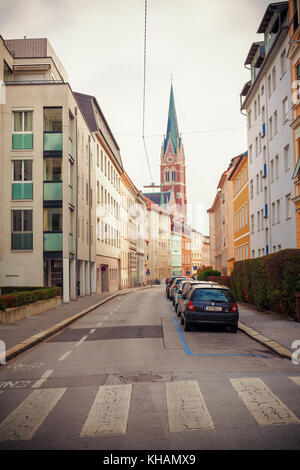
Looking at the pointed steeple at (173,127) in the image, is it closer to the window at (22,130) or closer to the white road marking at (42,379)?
the window at (22,130)

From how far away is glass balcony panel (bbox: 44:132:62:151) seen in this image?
3344 centimetres

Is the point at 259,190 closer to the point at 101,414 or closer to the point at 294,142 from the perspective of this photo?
the point at 294,142

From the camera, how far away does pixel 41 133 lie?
1309 inches

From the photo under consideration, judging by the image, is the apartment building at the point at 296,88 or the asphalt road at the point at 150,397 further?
the apartment building at the point at 296,88

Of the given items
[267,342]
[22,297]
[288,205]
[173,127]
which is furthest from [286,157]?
[173,127]

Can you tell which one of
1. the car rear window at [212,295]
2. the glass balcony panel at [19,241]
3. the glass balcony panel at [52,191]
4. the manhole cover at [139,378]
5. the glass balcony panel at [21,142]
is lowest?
the manhole cover at [139,378]

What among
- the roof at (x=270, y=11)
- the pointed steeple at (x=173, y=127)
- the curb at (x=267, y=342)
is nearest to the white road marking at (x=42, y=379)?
the curb at (x=267, y=342)

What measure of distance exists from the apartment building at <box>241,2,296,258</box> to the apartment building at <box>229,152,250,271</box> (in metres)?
3.38

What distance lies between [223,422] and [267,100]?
32.5 metres

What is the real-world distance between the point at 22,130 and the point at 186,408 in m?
29.7

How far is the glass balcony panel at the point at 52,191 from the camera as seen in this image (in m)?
33.3

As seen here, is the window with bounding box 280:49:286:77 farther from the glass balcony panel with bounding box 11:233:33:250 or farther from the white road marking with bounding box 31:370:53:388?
the white road marking with bounding box 31:370:53:388

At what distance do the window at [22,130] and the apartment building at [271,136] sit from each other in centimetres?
1583

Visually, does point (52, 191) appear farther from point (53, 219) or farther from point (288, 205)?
point (288, 205)
